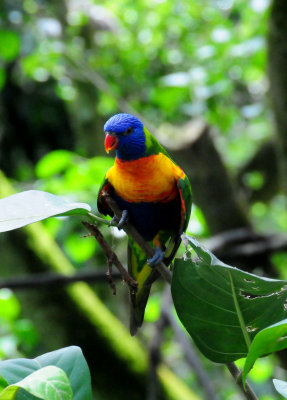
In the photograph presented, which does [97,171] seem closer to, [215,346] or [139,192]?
[139,192]

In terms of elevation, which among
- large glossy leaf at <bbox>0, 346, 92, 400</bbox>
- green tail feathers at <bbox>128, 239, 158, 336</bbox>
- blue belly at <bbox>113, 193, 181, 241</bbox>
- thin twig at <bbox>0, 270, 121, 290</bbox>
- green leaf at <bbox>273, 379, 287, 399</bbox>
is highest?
green leaf at <bbox>273, 379, 287, 399</bbox>

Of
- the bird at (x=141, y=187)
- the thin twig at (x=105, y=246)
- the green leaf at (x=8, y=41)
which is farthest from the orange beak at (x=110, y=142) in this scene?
the green leaf at (x=8, y=41)

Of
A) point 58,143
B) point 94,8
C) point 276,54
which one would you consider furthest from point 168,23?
point 276,54

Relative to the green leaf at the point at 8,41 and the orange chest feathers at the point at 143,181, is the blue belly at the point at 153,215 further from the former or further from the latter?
the green leaf at the point at 8,41

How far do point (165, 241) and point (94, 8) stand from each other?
11.2 ft

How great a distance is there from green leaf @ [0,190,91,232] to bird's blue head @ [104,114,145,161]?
0.57 meters

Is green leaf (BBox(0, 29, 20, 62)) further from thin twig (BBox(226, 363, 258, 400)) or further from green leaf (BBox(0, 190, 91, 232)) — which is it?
thin twig (BBox(226, 363, 258, 400))

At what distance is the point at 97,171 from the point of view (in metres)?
2.07

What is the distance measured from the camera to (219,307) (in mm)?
732

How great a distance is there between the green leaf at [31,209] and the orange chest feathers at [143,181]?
0.56 metres

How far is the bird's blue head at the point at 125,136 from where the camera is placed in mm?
1278

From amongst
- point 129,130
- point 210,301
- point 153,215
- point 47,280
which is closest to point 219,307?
point 210,301

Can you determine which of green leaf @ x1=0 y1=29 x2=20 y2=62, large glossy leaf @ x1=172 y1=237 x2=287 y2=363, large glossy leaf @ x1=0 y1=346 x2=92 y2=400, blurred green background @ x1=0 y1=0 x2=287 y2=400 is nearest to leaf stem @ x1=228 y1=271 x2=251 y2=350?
large glossy leaf @ x1=172 y1=237 x2=287 y2=363

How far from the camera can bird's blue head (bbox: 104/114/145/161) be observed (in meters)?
1.28
